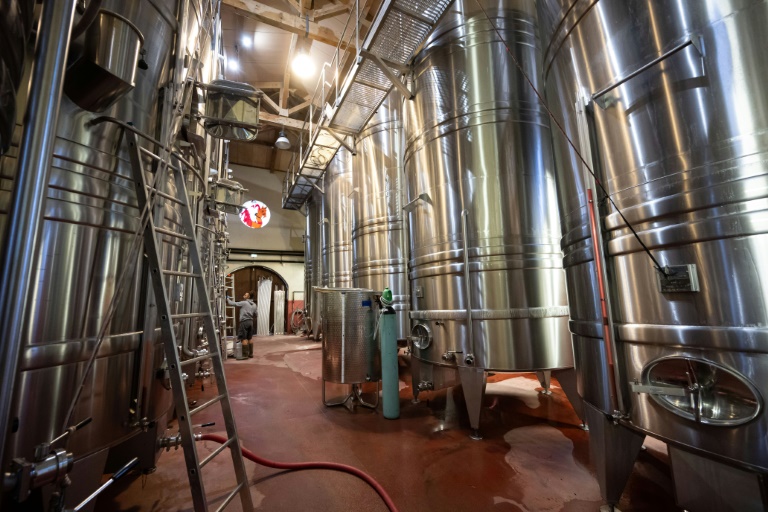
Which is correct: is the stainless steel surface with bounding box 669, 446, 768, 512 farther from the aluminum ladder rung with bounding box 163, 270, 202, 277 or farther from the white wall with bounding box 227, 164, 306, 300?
the white wall with bounding box 227, 164, 306, 300

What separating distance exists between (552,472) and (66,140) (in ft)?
12.4

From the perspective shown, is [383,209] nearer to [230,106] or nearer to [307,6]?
[230,106]

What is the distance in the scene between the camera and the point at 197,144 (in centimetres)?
299

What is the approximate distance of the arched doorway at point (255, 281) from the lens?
14.2 m

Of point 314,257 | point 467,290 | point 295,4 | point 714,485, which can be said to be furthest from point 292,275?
point 714,485

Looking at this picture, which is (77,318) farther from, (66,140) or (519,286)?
(519,286)

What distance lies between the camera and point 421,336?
3.79 metres

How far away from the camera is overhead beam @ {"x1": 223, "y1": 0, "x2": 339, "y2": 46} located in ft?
22.4

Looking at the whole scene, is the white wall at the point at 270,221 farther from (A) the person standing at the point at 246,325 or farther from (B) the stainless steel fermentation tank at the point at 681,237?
(B) the stainless steel fermentation tank at the point at 681,237

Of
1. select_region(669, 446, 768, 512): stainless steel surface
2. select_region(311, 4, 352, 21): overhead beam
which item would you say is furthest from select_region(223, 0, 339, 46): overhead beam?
select_region(669, 446, 768, 512): stainless steel surface

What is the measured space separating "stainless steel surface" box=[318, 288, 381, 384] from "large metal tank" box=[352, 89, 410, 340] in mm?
1541

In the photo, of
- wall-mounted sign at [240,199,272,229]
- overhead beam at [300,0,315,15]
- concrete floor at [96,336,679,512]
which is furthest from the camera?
wall-mounted sign at [240,199,272,229]

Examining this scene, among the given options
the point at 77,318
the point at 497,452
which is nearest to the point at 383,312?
the point at 497,452

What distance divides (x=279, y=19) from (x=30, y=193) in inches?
319
